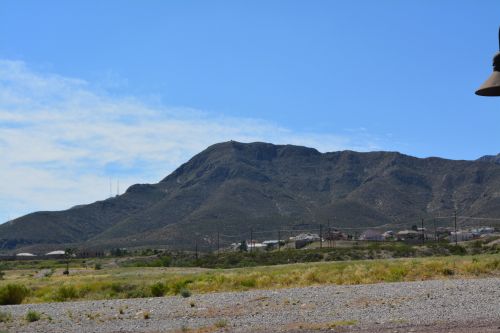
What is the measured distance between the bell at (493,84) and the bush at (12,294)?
106 ft

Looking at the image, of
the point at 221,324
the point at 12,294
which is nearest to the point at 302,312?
the point at 221,324

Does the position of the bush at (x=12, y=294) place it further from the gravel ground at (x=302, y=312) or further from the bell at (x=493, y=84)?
the bell at (x=493, y=84)

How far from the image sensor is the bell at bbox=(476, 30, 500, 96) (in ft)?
26.2

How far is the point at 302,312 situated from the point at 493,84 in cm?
1636

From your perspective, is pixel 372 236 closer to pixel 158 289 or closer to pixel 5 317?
pixel 158 289

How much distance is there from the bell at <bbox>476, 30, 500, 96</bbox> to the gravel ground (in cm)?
942

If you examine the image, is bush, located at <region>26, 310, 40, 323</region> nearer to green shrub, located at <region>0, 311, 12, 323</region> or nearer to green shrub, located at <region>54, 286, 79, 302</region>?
green shrub, located at <region>0, 311, 12, 323</region>

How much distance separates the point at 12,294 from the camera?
3684 cm

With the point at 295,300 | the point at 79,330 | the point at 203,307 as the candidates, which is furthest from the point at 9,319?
the point at 295,300

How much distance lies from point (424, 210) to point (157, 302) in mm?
171555

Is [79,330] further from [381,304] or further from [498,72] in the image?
[498,72]

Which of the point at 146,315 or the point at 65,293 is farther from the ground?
the point at 65,293

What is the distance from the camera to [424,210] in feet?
635

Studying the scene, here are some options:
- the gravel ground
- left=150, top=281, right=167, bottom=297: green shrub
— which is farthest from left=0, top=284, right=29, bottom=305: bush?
left=150, top=281, right=167, bottom=297: green shrub
